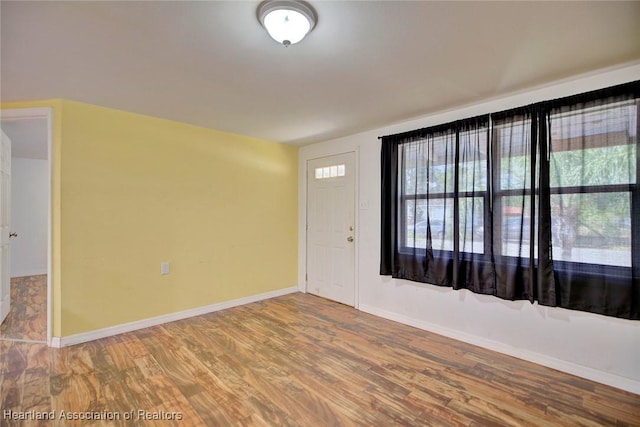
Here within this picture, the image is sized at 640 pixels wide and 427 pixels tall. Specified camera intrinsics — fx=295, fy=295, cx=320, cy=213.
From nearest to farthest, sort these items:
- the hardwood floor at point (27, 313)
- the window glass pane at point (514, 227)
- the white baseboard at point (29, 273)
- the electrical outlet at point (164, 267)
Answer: the window glass pane at point (514, 227) < the hardwood floor at point (27, 313) < the electrical outlet at point (164, 267) < the white baseboard at point (29, 273)

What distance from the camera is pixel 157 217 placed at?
3.39 metres

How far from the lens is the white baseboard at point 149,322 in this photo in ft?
9.27

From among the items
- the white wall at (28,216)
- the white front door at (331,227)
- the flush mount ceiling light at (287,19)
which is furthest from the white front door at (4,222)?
the white front door at (331,227)

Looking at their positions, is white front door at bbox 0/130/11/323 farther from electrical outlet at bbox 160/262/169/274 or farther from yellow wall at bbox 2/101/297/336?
electrical outlet at bbox 160/262/169/274

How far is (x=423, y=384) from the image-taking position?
88.0 inches

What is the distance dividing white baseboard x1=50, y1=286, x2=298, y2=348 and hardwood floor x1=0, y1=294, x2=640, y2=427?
9 centimetres

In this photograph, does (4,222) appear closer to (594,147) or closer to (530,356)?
(530,356)

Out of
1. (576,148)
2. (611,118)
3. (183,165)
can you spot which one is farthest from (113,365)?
(611,118)

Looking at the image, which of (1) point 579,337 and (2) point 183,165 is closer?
(1) point 579,337

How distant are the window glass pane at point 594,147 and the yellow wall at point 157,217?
3385 mm

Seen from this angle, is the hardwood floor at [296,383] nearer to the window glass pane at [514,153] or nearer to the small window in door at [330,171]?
the window glass pane at [514,153]

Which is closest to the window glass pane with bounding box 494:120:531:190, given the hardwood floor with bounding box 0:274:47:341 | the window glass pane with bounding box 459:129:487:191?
the window glass pane with bounding box 459:129:487:191

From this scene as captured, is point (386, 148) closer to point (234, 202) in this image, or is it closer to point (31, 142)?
point (234, 202)

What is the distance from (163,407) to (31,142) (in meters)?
4.77
